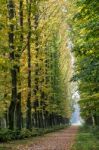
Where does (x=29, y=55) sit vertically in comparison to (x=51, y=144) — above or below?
above

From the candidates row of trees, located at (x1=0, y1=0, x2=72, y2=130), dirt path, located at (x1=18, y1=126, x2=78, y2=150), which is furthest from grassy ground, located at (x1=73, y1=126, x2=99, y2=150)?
row of trees, located at (x1=0, y1=0, x2=72, y2=130)

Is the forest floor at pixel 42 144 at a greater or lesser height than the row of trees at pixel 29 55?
lesser

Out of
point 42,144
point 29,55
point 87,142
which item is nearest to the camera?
point 42,144

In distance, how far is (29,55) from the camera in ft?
125

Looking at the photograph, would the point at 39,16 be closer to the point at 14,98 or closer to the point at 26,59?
the point at 26,59

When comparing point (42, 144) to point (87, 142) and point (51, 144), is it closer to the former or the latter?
point (51, 144)

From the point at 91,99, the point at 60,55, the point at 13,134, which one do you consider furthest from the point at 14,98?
the point at 60,55

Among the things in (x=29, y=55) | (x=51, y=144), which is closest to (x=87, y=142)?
(x=51, y=144)

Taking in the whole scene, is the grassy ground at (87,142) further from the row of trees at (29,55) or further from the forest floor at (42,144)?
the row of trees at (29,55)

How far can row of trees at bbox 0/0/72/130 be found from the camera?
28.7m

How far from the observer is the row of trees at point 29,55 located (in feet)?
94.2

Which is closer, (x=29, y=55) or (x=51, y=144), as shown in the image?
(x=51, y=144)

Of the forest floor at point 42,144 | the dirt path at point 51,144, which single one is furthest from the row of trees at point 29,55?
the forest floor at point 42,144

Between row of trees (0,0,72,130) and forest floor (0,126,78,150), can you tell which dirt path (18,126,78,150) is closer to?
forest floor (0,126,78,150)
